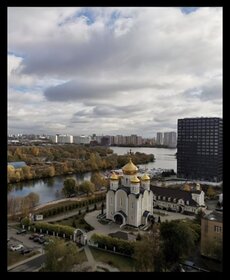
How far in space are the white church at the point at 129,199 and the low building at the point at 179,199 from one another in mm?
486

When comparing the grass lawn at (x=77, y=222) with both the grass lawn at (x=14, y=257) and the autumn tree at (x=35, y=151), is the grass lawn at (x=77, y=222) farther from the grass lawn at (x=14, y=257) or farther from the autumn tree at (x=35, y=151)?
the autumn tree at (x=35, y=151)

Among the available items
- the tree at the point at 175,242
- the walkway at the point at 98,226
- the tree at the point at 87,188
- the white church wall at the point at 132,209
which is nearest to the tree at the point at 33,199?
the walkway at the point at 98,226

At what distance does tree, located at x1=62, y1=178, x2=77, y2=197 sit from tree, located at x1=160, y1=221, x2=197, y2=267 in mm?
3375

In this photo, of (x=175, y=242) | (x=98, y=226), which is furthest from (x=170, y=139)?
(x=175, y=242)

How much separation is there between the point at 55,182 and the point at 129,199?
212 centimetres

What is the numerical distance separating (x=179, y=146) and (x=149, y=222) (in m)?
2.22

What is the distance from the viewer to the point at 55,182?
605cm

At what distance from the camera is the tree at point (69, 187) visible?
5422 mm

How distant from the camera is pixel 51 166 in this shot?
20.7ft

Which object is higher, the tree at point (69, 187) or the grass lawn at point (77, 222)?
the tree at point (69, 187)

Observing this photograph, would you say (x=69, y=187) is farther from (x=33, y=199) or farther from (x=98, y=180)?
(x=33, y=199)

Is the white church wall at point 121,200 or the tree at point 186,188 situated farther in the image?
the tree at point 186,188

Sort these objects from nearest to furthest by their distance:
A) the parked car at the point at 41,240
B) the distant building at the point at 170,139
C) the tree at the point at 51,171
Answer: the parked car at the point at 41,240
the distant building at the point at 170,139
the tree at the point at 51,171
